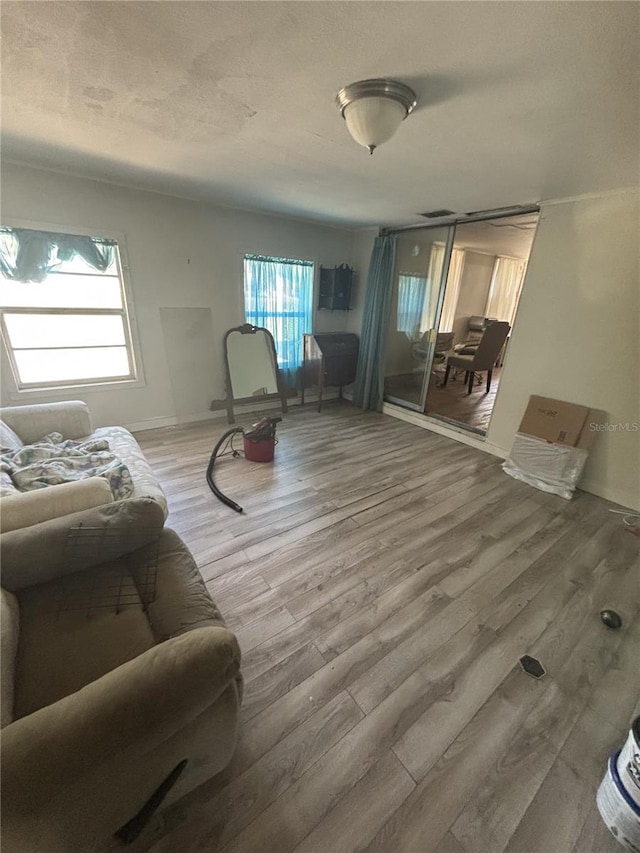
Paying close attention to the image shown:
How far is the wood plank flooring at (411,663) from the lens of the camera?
1.00 metres

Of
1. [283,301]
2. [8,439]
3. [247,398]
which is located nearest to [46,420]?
[8,439]

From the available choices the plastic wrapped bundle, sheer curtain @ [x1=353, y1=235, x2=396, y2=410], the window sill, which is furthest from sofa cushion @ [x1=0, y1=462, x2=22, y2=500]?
sheer curtain @ [x1=353, y1=235, x2=396, y2=410]

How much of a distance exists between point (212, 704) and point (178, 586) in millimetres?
482

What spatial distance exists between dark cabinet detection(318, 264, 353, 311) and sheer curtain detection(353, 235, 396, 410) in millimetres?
273

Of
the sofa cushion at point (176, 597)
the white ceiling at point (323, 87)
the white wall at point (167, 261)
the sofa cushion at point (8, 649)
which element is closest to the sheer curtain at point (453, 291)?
the white wall at point (167, 261)

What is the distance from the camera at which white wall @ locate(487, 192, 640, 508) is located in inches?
95.0

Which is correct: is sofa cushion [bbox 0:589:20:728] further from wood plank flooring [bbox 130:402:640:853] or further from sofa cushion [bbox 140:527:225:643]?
wood plank flooring [bbox 130:402:640:853]

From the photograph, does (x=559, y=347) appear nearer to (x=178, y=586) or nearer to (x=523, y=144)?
(x=523, y=144)

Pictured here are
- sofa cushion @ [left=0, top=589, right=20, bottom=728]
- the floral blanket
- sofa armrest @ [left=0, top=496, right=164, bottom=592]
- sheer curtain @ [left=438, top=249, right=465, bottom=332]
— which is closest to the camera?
sofa cushion @ [left=0, top=589, right=20, bottom=728]

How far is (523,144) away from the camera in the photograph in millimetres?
1702

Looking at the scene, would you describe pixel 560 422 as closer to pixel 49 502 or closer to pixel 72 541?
pixel 72 541

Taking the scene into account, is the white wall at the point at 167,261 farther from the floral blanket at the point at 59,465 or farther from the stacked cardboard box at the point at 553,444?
the stacked cardboard box at the point at 553,444


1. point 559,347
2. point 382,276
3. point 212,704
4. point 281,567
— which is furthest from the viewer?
point 382,276

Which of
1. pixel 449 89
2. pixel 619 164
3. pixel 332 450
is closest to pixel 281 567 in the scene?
pixel 332 450
